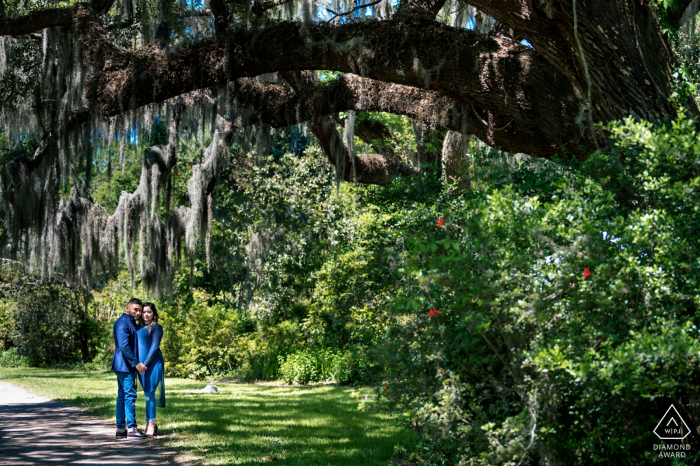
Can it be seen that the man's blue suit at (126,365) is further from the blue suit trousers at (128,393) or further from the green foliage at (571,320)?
the green foliage at (571,320)

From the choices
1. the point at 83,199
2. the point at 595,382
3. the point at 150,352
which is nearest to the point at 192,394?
the point at 83,199

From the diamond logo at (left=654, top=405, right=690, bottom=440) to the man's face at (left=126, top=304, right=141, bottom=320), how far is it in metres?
5.44

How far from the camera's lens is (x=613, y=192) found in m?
4.30

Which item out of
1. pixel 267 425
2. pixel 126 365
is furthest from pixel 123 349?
pixel 267 425

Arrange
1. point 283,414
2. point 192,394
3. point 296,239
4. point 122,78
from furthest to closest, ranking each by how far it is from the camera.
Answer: point 296,239 < point 192,394 < point 283,414 < point 122,78

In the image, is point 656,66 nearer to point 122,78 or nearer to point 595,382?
point 595,382

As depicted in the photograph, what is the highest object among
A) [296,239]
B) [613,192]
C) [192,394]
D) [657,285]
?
[296,239]

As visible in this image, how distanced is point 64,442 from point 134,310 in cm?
155

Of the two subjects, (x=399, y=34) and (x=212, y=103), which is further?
(x=212, y=103)

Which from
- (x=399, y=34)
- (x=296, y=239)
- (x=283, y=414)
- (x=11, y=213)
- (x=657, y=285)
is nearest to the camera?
(x=657, y=285)

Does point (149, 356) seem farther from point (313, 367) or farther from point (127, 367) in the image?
point (313, 367)

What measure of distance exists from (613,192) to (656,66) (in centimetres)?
221

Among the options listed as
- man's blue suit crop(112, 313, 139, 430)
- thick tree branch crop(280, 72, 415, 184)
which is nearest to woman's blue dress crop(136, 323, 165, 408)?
man's blue suit crop(112, 313, 139, 430)

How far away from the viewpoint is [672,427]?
156 inches
